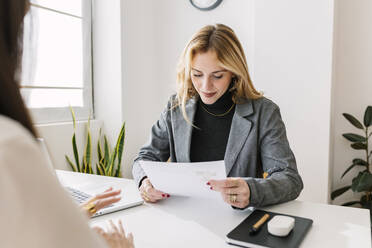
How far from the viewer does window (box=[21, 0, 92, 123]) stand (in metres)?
2.41

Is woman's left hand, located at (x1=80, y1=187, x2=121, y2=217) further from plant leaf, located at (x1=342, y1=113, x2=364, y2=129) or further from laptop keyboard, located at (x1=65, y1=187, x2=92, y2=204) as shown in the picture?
plant leaf, located at (x1=342, y1=113, x2=364, y2=129)

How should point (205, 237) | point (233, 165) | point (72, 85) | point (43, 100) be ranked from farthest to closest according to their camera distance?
point (72, 85) < point (43, 100) < point (233, 165) < point (205, 237)

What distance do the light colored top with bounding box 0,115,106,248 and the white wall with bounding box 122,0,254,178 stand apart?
2.58m

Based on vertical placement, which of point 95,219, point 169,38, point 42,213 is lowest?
point 95,219

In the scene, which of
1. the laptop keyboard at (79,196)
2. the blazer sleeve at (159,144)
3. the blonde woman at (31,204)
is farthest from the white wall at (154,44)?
the blonde woman at (31,204)

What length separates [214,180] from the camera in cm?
104

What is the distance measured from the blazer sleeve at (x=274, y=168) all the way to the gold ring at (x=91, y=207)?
52 cm

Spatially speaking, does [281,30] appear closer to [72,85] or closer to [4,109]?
[72,85]

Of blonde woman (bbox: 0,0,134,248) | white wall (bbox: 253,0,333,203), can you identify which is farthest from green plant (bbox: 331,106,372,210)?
blonde woman (bbox: 0,0,134,248)

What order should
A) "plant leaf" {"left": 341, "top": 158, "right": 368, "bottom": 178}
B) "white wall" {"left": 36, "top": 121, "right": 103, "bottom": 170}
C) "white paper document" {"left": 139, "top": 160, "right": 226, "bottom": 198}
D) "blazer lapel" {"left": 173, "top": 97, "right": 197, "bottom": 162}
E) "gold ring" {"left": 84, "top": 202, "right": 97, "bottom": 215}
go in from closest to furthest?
"gold ring" {"left": 84, "top": 202, "right": 97, "bottom": 215}
"white paper document" {"left": 139, "top": 160, "right": 226, "bottom": 198}
"blazer lapel" {"left": 173, "top": 97, "right": 197, "bottom": 162}
"white wall" {"left": 36, "top": 121, "right": 103, "bottom": 170}
"plant leaf" {"left": 341, "top": 158, "right": 368, "bottom": 178}

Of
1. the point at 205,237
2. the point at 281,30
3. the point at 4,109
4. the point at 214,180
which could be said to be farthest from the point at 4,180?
the point at 281,30

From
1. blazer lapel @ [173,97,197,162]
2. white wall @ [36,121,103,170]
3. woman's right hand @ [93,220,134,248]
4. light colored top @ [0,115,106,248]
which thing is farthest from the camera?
white wall @ [36,121,103,170]

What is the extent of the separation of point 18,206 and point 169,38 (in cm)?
304

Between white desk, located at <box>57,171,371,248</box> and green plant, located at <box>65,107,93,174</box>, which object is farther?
green plant, located at <box>65,107,93,174</box>
